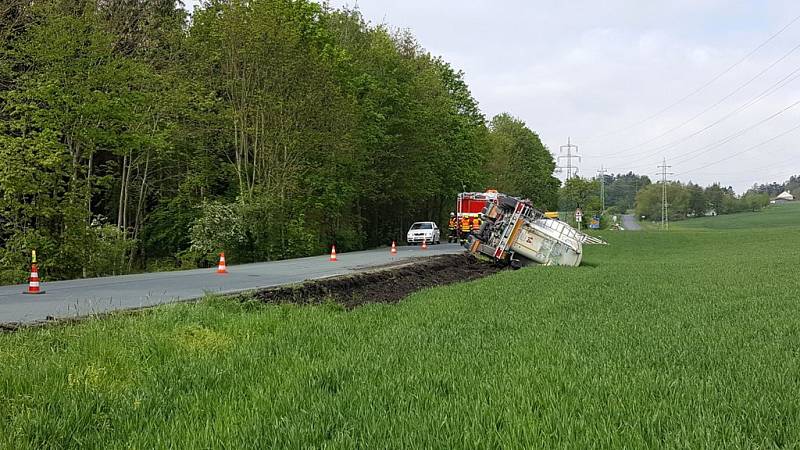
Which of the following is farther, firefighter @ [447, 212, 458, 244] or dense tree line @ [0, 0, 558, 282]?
firefighter @ [447, 212, 458, 244]

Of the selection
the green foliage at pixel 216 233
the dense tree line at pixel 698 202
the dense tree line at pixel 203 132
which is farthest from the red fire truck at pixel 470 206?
the dense tree line at pixel 698 202

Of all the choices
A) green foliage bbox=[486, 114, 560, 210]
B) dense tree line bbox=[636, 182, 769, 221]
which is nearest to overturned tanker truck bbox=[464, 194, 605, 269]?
green foliage bbox=[486, 114, 560, 210]

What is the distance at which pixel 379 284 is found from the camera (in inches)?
741

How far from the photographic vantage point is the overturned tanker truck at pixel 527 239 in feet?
88.9

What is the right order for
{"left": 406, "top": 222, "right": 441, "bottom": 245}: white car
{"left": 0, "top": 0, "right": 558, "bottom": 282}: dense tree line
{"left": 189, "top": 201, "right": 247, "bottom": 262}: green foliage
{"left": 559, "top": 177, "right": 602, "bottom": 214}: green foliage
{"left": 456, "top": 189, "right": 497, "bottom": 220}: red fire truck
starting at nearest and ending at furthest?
{"left": 0, "top": 0, "right": 558, "bottom": 282}: dense tree line
{"left": 189, "top": 201, "right": 247, "bottom": 262}: green foliage
{"left": 456, "top": 189, "right": 497, "bottom": 220}: red fire truck
{"left": 406, "top": 222, "right": 441, "bottom": 245}: white car
{"left": 559, "top": 177, "right": 602, "bottom": 214}: green foliage

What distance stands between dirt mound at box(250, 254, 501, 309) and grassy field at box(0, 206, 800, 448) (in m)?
3.37

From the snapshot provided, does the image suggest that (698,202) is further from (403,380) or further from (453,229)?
(403,380)

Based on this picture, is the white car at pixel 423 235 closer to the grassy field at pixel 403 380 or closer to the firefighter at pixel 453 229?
the firefighter at pixel 453 229

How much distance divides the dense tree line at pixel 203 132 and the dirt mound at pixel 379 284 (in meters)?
8.63

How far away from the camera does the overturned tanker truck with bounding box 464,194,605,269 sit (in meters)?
27.1

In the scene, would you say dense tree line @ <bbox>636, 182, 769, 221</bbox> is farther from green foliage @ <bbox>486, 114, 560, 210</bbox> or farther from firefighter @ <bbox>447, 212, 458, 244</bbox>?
firefighter @ <bbox>447, 212, 458, 244</bbox>

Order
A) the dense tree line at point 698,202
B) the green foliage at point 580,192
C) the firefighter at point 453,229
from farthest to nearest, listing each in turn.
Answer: the dense tree line at point 698,202 < the green foliage at point 580,192 < the firefighter at point 453,229

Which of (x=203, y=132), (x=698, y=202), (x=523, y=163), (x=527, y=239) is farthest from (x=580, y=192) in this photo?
(x=203, y=132)

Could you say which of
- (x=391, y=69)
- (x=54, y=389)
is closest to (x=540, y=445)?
(x=54, y=389)
